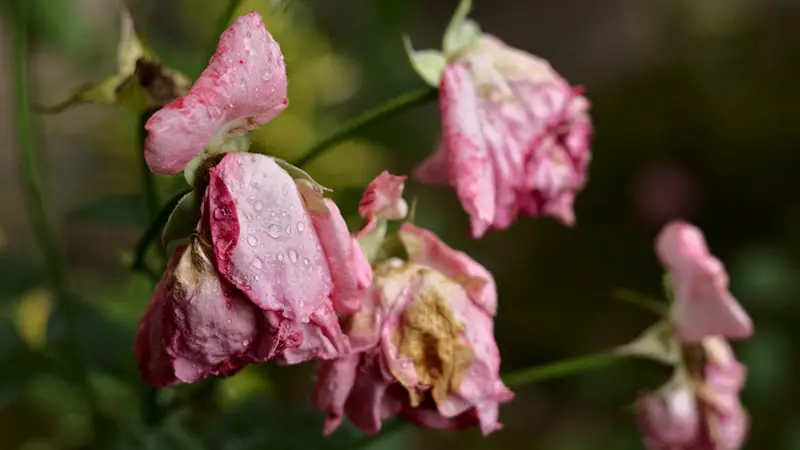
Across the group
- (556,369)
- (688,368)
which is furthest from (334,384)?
(688,368)

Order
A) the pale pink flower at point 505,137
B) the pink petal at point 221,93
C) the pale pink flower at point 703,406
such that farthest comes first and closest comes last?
1. the pale pink flower at point 703,406
2. the pale pink flower at point 505,137
3. the pink petal at point 221,93

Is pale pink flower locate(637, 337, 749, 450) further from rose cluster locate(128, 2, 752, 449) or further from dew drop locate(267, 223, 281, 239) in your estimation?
dew drop locate(267, 223, 281, 239)

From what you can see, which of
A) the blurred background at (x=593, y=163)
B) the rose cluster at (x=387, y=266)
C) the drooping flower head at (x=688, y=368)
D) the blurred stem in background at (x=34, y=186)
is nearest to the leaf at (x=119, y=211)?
the blurred stem in background at (x=34, y=186)

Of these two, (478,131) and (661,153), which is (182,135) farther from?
(661,153)

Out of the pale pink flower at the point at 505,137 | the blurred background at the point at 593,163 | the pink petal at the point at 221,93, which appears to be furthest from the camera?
the blurred background at the point at 593,163

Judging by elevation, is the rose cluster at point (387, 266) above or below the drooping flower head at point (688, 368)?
above

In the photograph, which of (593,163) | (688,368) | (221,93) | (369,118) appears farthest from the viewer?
(593,163)

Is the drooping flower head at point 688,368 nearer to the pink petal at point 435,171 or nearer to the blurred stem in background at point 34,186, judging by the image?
the pink petal at point 435,171

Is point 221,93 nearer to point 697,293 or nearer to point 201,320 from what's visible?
point 201,320

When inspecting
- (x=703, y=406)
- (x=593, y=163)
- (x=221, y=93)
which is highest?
(x=221, y=93)
